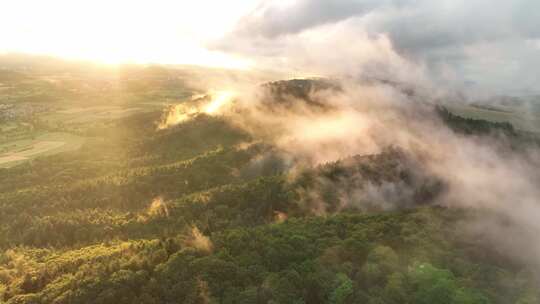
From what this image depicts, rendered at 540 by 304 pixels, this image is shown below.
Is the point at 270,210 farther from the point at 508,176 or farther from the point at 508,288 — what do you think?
the point at 508,176

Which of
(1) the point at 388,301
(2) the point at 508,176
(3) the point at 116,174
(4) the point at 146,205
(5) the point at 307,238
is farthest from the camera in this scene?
(2) the point at 508,176

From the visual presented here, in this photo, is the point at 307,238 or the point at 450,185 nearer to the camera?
the point at 307,238

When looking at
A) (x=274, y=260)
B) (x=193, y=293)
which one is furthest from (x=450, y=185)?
(x=193, y=293)

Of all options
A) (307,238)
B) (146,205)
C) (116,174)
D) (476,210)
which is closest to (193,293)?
(307,238)

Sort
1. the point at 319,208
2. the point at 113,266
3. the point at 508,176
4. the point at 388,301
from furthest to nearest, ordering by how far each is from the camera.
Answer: the point at 508,176 → the point at 319,208 → the point at 113,266 → the point at 388,301

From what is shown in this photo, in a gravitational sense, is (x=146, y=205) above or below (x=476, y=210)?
below

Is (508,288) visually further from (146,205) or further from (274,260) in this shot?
(146,205)
